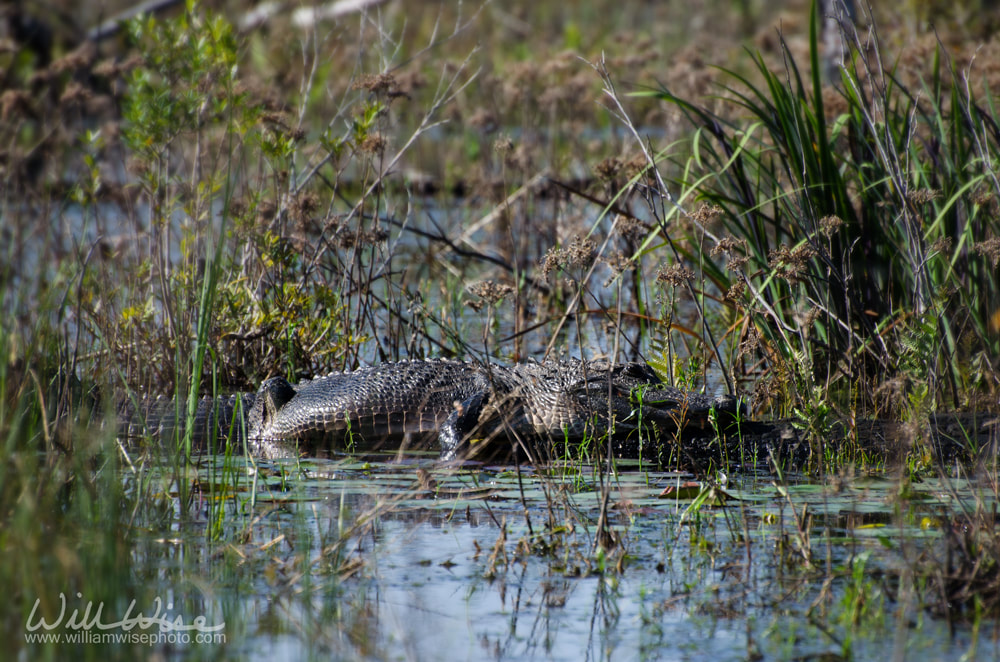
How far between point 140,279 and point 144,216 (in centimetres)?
526

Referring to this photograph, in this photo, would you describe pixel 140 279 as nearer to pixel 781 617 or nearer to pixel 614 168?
pixel 614 168

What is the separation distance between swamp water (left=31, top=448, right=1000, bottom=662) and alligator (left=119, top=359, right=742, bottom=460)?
901 mm

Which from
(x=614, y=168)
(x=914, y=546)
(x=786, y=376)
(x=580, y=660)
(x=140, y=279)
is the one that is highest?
(x=614, y=168)

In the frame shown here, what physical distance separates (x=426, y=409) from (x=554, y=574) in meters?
2.35

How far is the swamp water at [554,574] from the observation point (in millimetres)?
2602

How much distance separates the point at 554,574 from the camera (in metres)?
3.12

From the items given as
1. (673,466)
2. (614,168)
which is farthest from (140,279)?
(673,466)

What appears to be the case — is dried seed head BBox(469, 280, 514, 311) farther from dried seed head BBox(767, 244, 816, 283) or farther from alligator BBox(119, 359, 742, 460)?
dried seed head BBox(767, 244, 816, 283)

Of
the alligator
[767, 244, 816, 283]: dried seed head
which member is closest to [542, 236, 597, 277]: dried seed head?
[767, 244, 816, 283]: dried seed head

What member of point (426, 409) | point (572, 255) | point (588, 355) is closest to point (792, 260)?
point (572, 255)

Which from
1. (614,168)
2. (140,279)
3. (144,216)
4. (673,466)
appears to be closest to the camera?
(673,466)

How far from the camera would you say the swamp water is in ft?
8.54

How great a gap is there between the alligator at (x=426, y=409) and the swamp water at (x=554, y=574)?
901mm

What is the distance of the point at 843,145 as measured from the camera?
18.7 feet
